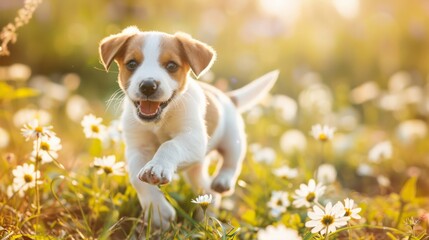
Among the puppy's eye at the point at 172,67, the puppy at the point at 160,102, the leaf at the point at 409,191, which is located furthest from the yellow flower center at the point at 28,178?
the leaf at the point at 409,191

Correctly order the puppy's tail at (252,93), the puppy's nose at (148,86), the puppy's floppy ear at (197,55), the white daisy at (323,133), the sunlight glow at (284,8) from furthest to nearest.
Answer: the sunlight glow at (284,8) < the puppy's tail at (252,93) < the white daisy at (323,133) < the puppy's floppy ear at (197,55) < the puppy's nose at (148,86)

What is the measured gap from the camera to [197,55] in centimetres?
325

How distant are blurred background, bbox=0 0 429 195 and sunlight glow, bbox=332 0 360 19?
0.06ft

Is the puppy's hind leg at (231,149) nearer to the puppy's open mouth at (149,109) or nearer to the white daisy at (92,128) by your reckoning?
the white daisy at (92,128)

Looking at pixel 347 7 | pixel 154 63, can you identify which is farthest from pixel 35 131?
pixel 347 7

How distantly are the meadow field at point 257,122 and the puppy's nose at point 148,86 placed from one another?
42 cm

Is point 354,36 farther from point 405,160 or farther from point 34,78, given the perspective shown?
point 34,78

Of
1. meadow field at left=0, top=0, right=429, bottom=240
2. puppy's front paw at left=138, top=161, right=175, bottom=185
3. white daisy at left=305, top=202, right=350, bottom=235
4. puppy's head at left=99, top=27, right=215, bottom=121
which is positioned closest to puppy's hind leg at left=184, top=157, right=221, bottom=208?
meadow field at left=0, top=0, right=429, bottom=240

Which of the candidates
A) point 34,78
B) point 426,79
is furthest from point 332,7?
point 34,78

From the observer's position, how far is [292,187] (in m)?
4.02

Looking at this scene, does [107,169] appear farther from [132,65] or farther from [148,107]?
[132,65]

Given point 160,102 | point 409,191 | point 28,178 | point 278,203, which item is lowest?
point 278,203

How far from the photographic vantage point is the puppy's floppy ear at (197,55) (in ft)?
10.5

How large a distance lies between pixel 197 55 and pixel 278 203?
0.92 metres
